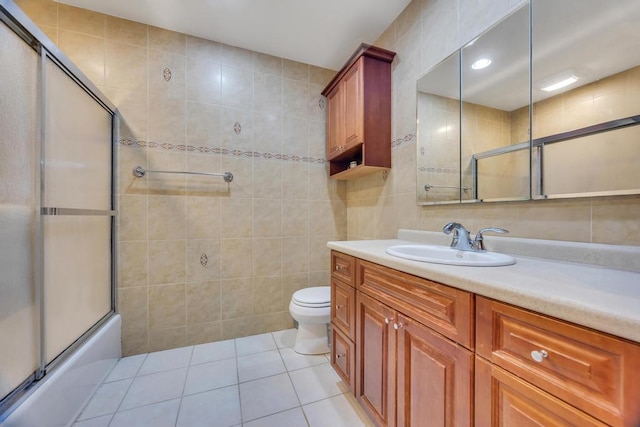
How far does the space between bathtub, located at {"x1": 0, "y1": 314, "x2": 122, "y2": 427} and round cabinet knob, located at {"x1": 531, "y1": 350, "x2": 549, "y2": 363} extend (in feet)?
5.32

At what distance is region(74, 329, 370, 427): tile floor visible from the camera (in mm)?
1219

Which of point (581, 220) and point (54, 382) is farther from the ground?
point (581, 220)

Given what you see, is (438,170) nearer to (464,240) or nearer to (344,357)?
(464,240)

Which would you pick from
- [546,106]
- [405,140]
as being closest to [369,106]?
[405,140]

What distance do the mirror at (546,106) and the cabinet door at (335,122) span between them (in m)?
0.77

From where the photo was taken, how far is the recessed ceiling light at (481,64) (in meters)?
1.19

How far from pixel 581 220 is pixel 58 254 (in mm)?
2244

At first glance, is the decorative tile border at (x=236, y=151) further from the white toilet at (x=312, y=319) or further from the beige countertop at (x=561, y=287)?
the white toilet at (x=312, y=319)

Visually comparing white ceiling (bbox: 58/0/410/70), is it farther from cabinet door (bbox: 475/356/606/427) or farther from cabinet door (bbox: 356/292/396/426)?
cabinet door (bbox: 475/356/606/427)

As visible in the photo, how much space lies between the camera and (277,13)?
1.69m

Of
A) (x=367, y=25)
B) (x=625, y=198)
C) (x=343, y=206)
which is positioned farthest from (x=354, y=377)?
(x=367, y=25)

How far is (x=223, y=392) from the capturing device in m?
1.40

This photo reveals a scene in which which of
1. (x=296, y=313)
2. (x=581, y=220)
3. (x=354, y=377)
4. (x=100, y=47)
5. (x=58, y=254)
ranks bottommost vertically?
(x=354, y=377)

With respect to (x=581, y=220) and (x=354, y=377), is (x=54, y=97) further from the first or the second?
(x=581, y=220)
